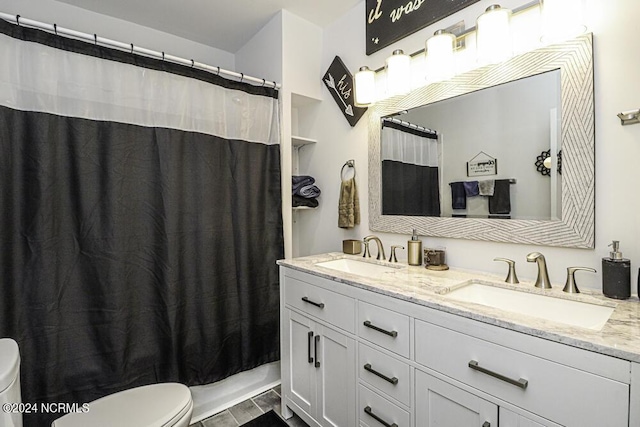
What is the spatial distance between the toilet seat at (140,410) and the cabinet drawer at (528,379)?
3.09ft

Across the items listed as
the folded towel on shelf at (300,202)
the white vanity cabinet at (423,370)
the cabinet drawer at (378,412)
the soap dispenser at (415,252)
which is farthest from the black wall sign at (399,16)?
the cabinet drawer at (378,412)

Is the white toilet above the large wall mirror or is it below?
below

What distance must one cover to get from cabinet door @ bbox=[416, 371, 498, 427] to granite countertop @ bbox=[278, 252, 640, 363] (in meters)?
0.25

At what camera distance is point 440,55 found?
143cm

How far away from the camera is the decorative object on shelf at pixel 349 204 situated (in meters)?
1.95

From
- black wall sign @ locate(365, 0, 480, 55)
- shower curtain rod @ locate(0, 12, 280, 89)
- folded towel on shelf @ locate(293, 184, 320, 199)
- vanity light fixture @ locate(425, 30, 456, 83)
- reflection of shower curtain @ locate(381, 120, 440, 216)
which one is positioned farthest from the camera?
folded towel on shelf @ locate(293, 184, 320, 199)

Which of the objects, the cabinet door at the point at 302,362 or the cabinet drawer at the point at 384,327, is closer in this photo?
the cabinet drawer at the point at 384,327

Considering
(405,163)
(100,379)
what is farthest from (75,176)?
(405,163)

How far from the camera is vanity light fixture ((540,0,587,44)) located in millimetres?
1091

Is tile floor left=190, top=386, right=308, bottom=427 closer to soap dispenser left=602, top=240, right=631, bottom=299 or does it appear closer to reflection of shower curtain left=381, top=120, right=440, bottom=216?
reflection of shower curtain left=381, top=120, right=440, bottom=216

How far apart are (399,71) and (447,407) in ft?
4.95

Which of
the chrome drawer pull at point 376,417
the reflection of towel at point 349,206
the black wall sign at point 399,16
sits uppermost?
the black wall sign at point 399,16

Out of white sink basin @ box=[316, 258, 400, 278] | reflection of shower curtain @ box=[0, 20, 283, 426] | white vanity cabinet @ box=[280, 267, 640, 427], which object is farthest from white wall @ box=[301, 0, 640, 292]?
reflection of shower curtain @ box=[0, 20, 283, 426]

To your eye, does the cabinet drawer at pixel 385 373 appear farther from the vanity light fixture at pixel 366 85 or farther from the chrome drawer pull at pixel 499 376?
the vanity light fixture at pixel 366 85
